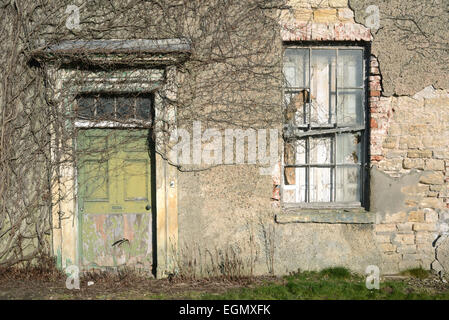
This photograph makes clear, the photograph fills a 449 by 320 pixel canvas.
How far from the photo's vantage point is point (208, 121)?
4.83 m

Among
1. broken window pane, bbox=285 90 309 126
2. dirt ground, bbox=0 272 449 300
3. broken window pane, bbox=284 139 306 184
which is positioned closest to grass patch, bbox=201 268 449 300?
dirt ground, bbox=0 272 449 300

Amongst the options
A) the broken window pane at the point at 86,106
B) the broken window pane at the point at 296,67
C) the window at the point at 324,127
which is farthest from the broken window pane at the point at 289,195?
the broken window pane at the point at 86,106

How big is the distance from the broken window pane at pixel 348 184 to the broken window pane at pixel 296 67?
1.22 metres

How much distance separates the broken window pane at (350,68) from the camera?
16.4 ft

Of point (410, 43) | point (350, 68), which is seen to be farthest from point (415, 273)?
point (410, 43)

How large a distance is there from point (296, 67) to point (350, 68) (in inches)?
27.2

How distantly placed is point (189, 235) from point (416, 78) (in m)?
3.39

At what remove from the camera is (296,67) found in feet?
16.4

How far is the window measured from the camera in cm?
500

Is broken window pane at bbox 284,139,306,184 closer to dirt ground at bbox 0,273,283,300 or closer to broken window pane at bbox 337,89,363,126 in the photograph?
broken window pane at bbox 337,89,363,126

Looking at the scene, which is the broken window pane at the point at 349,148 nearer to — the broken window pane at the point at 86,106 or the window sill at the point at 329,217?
the window sill at the point at 329,217

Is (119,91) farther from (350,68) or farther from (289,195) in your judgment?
(350,68)

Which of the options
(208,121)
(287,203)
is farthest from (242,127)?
(287,203)

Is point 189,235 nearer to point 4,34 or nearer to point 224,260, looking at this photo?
point 224,260
